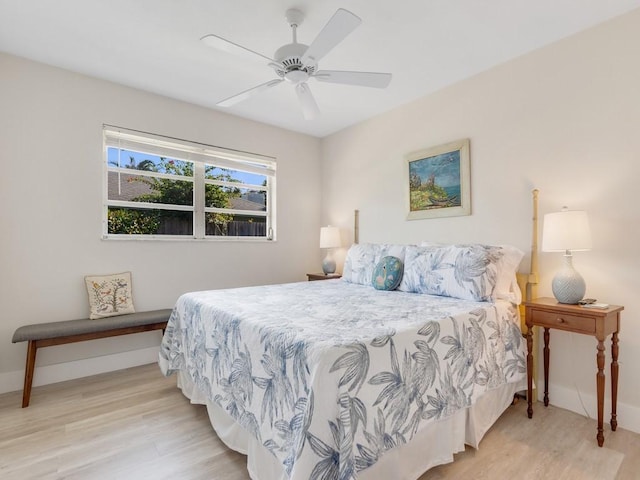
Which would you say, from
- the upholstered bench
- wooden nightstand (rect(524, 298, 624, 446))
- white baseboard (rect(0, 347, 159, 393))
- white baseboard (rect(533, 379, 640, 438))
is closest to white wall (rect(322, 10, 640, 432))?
white baseboard (rect(533, 379, 640, 438))

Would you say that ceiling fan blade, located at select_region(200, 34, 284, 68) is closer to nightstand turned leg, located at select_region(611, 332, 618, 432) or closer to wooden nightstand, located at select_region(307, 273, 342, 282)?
wooden nightstand, located at select_region(307, 273, 342, 282)

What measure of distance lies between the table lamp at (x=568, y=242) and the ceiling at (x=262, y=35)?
1322 millimetres

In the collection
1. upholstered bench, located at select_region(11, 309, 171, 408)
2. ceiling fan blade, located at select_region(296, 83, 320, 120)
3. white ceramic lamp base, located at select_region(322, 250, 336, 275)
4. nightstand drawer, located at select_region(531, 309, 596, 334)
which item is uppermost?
ceiling fan blade, located at select_region(296, 83, 320, 120)

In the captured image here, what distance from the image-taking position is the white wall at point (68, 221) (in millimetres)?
2645

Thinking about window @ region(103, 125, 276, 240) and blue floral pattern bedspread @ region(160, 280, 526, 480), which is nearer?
blue floral pattern bedspread @ region(160, 280, 526, 480)

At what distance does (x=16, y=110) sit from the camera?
2.66 meters

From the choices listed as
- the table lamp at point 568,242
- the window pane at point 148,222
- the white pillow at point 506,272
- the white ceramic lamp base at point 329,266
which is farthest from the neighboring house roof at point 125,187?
the table lamp at point 568,242

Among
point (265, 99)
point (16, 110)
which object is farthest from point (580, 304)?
point (16, 110)

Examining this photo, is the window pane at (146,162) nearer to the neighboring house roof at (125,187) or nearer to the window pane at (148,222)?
the neighboring house roof at (125,187)

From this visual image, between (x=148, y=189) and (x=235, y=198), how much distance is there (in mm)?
942

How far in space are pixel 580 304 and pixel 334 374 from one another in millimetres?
1814

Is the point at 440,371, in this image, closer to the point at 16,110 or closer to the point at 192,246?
the point at 192,246

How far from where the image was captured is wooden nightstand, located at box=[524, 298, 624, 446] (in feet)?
6.24

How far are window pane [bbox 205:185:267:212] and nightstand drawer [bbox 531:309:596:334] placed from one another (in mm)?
3084
